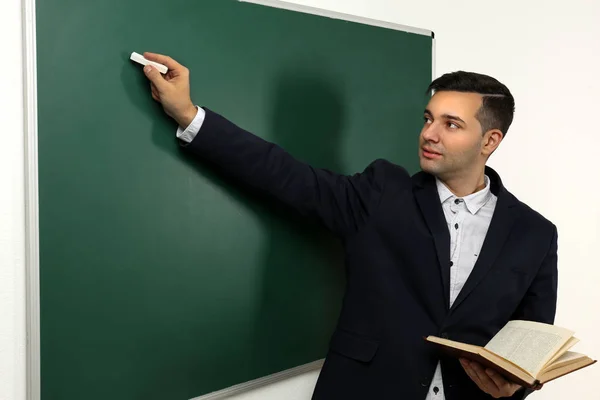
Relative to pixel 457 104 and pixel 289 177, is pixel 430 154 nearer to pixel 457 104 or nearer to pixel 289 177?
pixel 457 104

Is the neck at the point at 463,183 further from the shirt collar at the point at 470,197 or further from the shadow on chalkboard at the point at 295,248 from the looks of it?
the shadow on chalkboard at the point at 295,248

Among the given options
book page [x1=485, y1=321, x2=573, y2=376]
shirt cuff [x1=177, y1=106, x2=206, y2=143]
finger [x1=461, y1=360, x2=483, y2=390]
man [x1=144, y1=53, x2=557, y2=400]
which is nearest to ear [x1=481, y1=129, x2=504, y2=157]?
man [x1=144, y1=53, x2=557, y2=400]

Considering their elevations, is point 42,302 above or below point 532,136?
below

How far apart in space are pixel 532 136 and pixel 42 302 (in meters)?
2.19

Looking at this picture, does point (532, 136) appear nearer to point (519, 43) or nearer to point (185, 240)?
point (519, 43)

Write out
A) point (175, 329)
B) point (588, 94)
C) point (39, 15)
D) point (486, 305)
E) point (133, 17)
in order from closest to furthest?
point (39, 15)
point (133, 17)
point (175, 329)
point (486, 305)
point (588, 94)

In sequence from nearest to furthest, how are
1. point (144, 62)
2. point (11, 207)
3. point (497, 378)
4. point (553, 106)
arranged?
point (11, 207), point (144, 62), point (497, 378), point (553, 106)

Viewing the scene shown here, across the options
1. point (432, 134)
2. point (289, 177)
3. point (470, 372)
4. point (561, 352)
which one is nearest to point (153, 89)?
point (289, 177)

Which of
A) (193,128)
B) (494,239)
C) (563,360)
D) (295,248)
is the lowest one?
(563,360)

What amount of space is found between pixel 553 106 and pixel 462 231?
1228mm

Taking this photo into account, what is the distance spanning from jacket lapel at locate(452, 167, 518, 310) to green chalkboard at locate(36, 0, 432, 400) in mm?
460

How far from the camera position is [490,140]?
180cm

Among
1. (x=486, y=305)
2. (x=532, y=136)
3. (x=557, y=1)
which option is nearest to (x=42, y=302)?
(x=486, y=305)

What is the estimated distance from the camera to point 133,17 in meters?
1.44
